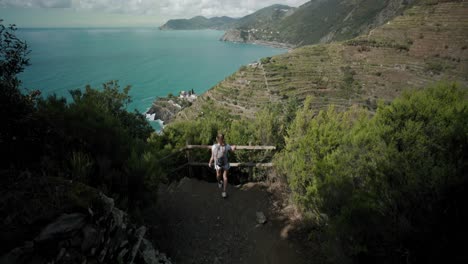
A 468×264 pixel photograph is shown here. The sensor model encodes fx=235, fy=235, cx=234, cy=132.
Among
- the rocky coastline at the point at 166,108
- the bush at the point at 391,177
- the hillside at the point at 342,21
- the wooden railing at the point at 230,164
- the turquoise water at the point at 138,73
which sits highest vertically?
the hillside at the point at 342,21

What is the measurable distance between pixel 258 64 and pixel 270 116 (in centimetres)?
6997

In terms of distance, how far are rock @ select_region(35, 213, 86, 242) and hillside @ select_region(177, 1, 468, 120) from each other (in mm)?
46051

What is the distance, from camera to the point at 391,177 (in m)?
3.48

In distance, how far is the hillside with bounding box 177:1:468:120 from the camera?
52.1m

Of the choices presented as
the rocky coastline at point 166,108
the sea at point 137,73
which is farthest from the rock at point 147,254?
the rocky coastline at point 166,108

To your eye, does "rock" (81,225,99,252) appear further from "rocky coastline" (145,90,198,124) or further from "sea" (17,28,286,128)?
"rocky coastline" (145,90,198,124)

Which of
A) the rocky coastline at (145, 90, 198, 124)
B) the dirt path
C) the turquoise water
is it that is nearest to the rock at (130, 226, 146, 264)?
the dirt path

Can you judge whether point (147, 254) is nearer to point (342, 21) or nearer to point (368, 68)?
point (368, 68)

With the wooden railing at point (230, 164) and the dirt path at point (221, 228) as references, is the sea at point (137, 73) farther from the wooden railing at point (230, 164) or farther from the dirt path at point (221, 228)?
the dirt path at point (221, 228)

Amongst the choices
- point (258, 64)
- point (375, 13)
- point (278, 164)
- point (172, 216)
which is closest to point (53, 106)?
point (172, 216)

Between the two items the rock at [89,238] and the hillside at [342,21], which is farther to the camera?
the hillside at [342,21]

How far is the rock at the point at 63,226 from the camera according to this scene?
1.96 meters

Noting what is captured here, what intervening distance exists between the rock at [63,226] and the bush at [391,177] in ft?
10.1

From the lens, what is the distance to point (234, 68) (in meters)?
116
